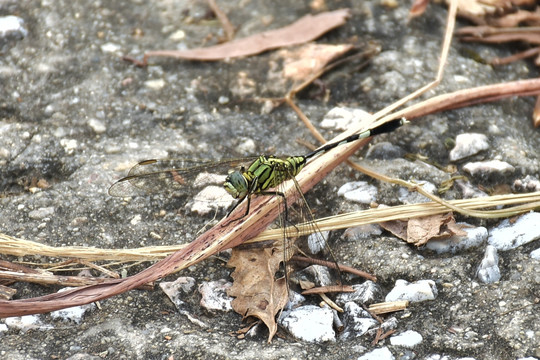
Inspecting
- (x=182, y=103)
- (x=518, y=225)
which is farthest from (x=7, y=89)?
(x=518, y=225)

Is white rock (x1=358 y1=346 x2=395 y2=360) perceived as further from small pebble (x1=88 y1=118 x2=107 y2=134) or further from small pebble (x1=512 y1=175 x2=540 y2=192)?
small pebble (x1=88 y1=118 x2=107 y2=134)

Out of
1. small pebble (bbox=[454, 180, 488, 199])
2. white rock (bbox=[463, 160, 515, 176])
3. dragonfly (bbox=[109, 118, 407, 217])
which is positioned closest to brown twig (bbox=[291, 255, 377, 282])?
dragonfly (bbox=[109, 118, 407, 217])

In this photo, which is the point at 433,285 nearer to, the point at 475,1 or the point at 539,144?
the point at 539,144

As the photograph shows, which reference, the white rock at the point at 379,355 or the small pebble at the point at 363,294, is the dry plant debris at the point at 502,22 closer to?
the small pebble at the point at 363,294

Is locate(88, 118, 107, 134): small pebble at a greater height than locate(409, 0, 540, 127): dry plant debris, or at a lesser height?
lesser

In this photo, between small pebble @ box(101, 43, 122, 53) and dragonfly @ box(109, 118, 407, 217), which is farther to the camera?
small pebble @ box(101, 43, 122, 53)

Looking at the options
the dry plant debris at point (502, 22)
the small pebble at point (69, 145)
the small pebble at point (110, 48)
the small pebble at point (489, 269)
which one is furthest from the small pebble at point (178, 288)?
the dry plant debris at point (502, 22)
